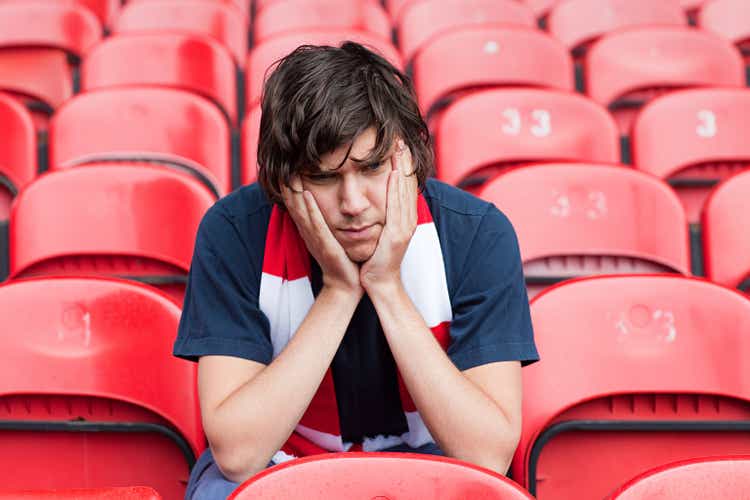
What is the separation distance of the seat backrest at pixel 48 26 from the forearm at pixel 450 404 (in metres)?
2.23

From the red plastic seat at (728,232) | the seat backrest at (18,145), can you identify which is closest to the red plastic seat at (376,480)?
the red plastic seat at (728,232)

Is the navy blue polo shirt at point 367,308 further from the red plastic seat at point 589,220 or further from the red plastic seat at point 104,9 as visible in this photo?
the red plastic seat at point 104,9

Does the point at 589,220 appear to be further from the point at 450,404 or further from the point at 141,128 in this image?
the point at 141,128

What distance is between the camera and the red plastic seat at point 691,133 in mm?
2184

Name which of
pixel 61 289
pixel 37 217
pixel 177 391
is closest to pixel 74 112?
pixel 37 217

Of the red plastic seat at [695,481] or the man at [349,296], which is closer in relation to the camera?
the red plastic seat at [695,481]

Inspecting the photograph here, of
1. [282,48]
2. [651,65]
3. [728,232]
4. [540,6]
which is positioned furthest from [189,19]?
[728,232]

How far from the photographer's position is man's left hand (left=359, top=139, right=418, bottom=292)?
1.05 m

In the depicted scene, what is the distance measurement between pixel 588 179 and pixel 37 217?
3.62 ft

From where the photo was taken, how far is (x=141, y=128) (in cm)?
215

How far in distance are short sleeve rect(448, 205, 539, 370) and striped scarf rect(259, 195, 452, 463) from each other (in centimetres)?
3

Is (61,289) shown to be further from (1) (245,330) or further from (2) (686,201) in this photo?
(2) (686,201)

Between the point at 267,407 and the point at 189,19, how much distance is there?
245 cm

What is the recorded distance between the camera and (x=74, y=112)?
2164mm
